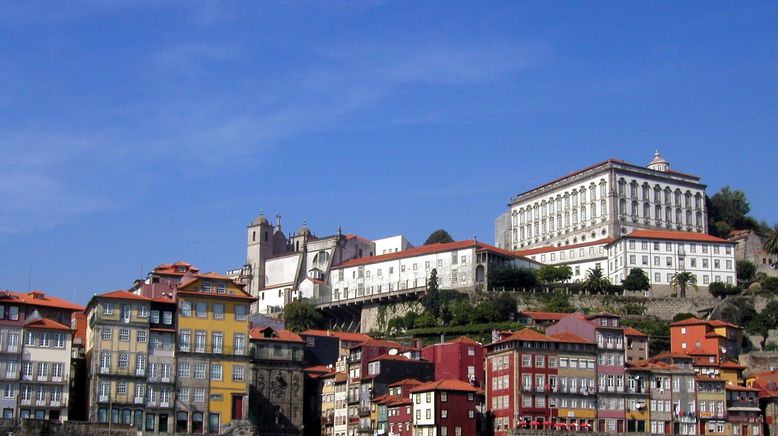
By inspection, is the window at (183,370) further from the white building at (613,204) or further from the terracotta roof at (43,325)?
the white building at (613,204)

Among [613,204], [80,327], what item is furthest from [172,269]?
[613,204]

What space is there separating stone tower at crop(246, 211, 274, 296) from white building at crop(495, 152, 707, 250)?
36.4 metres

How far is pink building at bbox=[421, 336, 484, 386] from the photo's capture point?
322 ft

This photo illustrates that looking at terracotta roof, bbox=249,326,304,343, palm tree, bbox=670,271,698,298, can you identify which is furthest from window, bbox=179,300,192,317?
palm tree, bbox=670,271,698,298

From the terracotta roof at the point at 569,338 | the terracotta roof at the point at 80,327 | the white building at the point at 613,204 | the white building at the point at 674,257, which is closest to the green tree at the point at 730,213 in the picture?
the white building at the point at 613,204

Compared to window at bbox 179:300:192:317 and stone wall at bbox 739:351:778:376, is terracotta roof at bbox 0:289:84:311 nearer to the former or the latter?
window at bbox 179:300:192:317

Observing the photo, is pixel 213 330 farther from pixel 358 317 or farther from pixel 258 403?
pixel 358 317

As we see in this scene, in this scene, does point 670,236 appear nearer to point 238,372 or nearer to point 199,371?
point 238,372

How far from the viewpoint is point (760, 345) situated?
395 feet

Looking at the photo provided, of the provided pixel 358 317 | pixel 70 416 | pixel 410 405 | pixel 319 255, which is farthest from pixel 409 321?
pixel 70 416

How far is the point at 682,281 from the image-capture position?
136875mm

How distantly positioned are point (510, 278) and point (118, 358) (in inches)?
2484

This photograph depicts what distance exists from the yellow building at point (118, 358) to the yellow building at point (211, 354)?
2.70 m

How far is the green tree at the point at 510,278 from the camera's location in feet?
453
